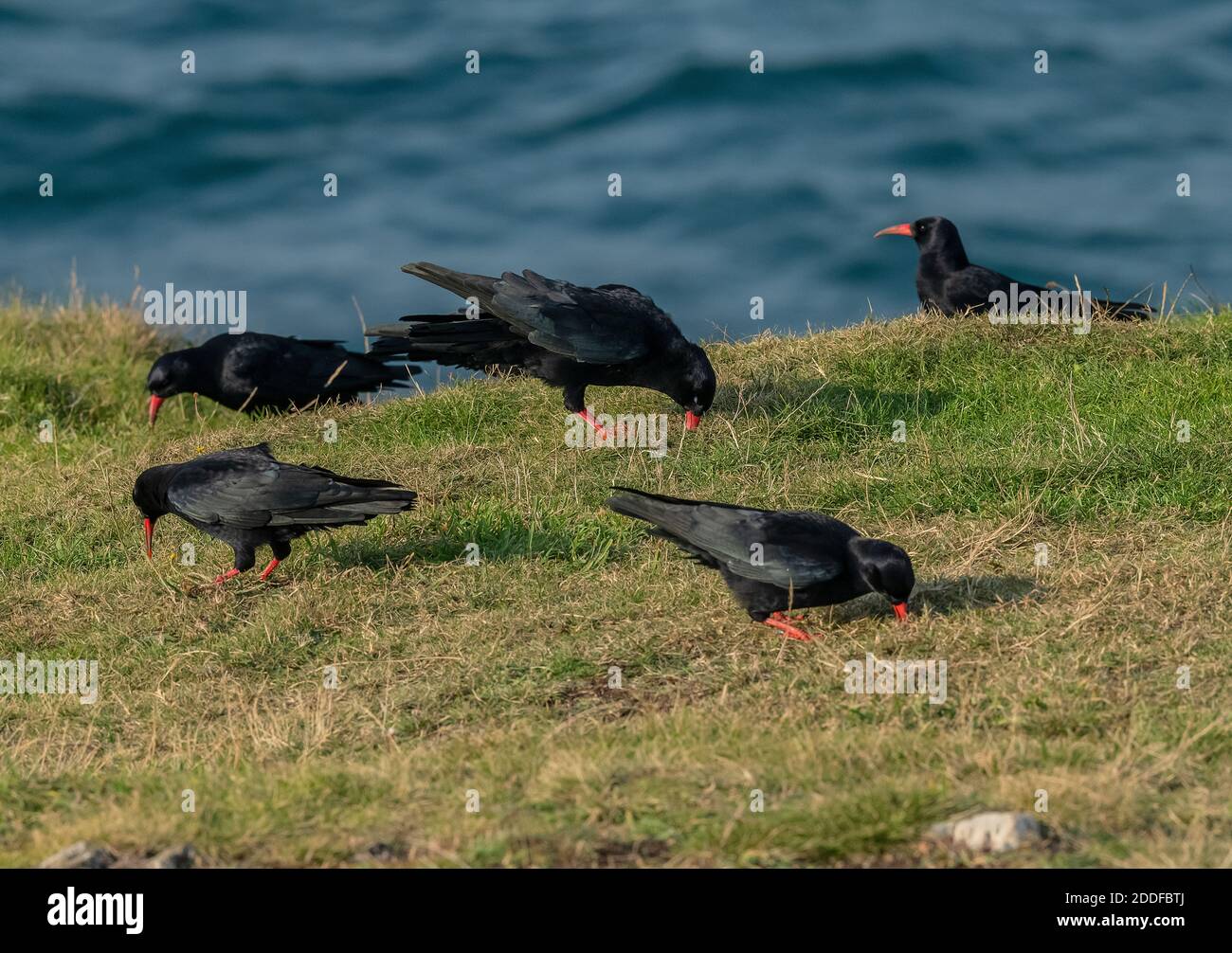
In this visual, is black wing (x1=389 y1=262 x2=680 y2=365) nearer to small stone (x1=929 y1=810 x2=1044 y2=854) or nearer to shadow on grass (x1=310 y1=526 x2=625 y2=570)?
shadow on grass (x1=310 y1=526 x2=625 y2=570)

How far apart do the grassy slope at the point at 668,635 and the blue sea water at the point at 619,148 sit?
16175 millimetres

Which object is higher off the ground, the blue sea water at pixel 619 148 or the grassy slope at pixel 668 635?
the blue sea water at pixel 619 148

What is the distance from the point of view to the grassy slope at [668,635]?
15.5 ft

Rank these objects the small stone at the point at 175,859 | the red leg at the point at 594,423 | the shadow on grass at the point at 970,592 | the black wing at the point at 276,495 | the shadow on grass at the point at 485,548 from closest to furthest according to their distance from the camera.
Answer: the small stone at the point at 175,859
the shadow on grass at the point at 970,592
the black wing at the point at 276,495
the shadow on grass at the point at 485,548
the red leg at the point at 594,423

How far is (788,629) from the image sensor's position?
656 centimetres

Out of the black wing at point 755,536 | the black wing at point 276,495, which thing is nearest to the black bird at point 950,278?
the black wing at point 755,536

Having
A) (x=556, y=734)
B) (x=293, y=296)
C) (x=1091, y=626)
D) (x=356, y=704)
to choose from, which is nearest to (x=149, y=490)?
(x=356, y=704)

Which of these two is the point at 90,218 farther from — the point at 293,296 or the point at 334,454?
the point at 334,454

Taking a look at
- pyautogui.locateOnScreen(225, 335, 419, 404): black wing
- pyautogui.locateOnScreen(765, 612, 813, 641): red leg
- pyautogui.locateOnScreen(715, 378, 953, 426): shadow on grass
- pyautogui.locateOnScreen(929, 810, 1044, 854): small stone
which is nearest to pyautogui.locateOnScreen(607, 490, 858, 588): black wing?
pyautogui.locateOnScreen(765, 612, 813, 641): red leg

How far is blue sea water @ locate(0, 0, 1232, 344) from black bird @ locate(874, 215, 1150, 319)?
14.0 metres

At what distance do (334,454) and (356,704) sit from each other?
365 centimetres

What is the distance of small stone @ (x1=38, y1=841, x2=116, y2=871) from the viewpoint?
4551mm

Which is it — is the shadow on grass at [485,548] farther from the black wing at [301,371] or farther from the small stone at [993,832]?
the black wing at [301,371]

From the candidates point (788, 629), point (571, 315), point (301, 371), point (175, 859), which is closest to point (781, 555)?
point (788, 629)
